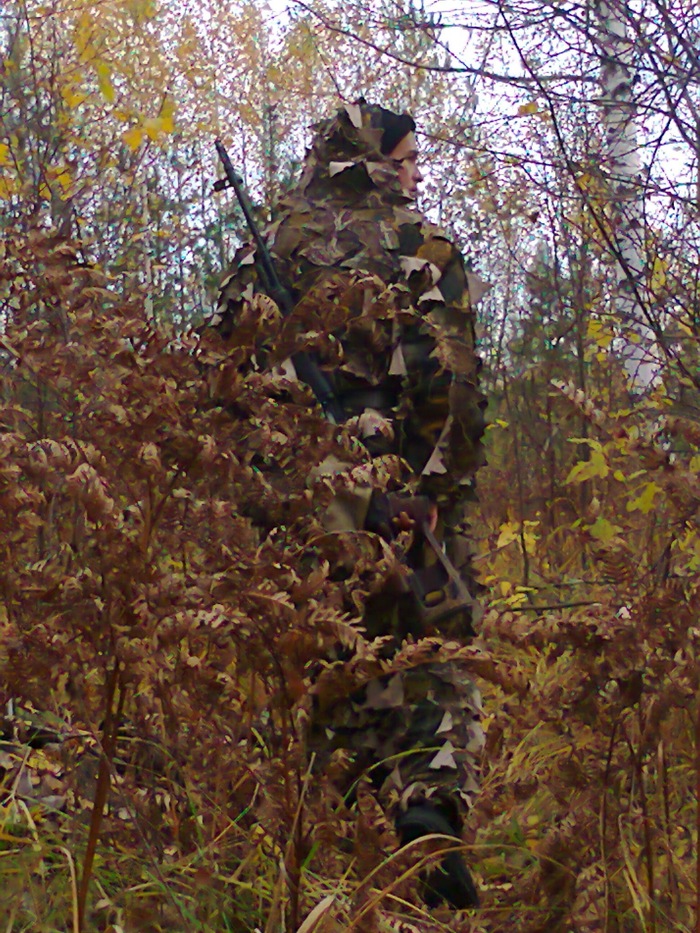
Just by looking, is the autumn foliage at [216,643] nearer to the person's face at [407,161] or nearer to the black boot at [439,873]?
the black boot at [439,873]

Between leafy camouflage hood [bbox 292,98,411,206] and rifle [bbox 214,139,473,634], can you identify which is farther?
leafy camouflage hood [bbox 292,98,411,206]

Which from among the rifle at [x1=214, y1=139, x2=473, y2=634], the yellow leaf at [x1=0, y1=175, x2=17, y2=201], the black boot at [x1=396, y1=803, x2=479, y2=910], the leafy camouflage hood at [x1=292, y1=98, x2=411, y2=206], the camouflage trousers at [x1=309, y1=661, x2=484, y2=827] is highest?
the yellow leaf at [x1=0, y1=175, x2=17, y2=201]

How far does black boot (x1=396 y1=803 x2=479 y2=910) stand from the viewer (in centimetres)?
272

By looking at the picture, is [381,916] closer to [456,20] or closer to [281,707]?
[281,707]

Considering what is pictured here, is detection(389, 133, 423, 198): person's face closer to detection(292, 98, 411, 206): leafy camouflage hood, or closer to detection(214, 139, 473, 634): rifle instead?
detection(292, 98, 411, 206): leafy camouflage hood

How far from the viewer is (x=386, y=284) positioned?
2.72 meters

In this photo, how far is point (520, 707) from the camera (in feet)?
8.29

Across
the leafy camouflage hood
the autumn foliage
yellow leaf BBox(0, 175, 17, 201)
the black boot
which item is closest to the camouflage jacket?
the leafy camouflage hood

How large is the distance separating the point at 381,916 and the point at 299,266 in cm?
163

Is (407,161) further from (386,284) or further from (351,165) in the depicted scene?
(386,284)

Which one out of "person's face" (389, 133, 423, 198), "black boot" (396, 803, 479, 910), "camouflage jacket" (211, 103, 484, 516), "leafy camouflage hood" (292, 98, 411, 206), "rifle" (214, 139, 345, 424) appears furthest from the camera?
"person's face" (389, 133, 423, 198)

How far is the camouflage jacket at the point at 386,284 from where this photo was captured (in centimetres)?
283

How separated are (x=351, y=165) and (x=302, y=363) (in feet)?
2.33

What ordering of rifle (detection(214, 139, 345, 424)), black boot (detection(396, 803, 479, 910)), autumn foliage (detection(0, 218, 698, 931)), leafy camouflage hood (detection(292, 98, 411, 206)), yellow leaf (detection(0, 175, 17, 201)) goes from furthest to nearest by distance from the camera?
yellow leaf (detection(0, 175, 17, 201)), leafy camouflage hood (detection(292, 98, 411, 206)), black boot (detection(396, 803, 479, 910)), rifle (detection(214, 139, 345, 424)), autumn foliage (detection(0, 218, 698, 931))
